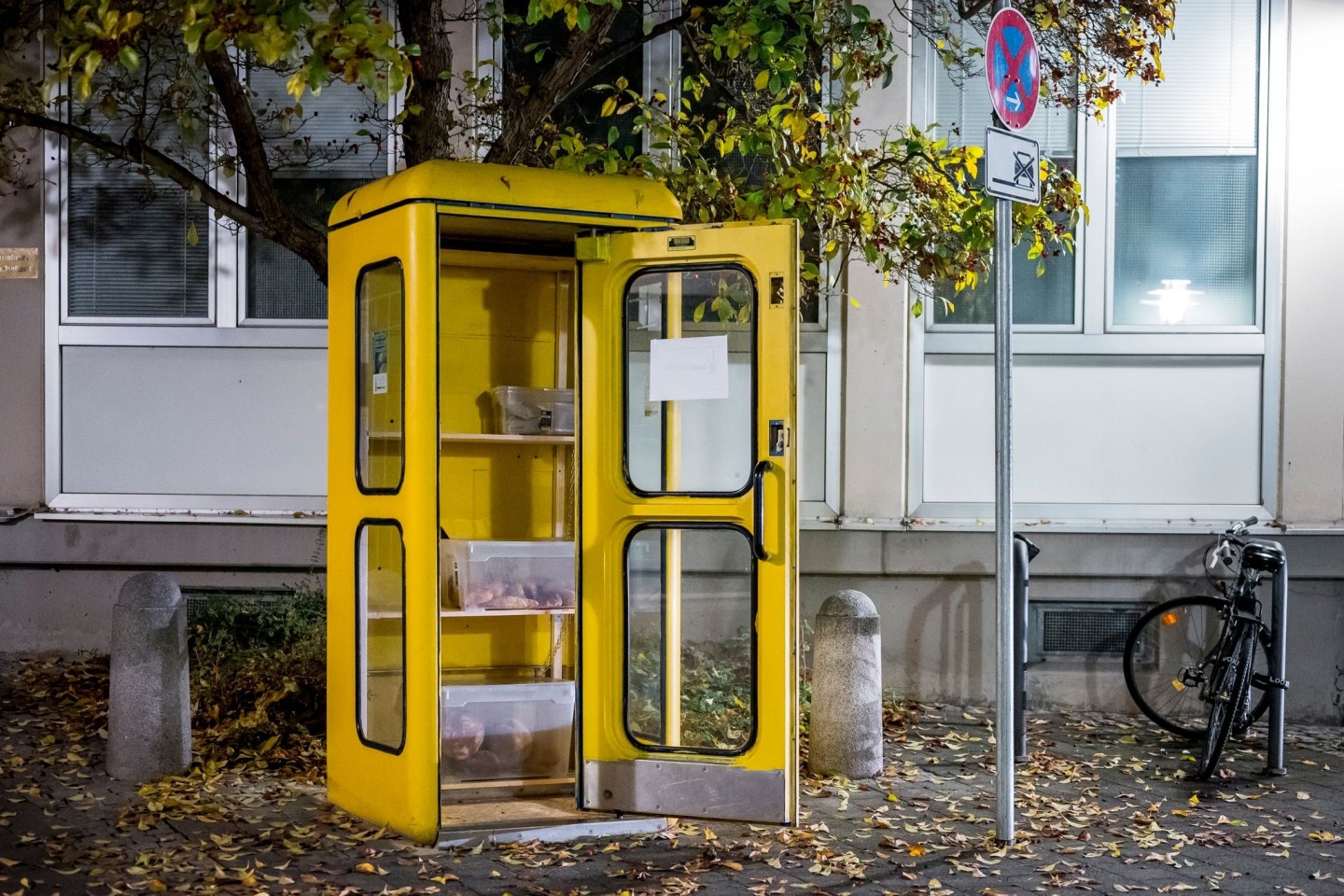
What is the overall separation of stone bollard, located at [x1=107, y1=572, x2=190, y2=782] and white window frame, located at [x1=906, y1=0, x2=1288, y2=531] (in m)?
4.43

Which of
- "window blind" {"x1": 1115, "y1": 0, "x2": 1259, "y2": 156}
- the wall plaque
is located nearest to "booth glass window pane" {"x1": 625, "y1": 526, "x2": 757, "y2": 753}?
"window blind" {"x1": 1115, "y1": 0, "x2": 1259, "y2": 156}

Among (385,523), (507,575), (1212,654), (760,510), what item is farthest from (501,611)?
(1212,654)

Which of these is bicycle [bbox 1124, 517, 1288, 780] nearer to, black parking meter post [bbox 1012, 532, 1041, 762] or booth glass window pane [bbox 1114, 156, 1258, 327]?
black parking meter post [bbox 1012, 532, 1041, 762]

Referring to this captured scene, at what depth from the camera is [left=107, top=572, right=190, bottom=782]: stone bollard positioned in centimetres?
601

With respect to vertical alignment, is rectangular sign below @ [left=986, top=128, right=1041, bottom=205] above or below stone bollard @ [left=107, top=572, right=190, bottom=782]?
above

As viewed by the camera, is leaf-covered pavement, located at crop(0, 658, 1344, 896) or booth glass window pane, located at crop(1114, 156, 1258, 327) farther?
booth glass window pane, located at crop(1114, 156, 1258, 327)

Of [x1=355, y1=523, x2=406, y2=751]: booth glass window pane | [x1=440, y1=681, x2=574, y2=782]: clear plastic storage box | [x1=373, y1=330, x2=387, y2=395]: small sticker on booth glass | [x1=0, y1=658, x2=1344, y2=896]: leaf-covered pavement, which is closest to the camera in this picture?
[x1=0, y1=658, x2=1344, y2=896]: leaf-covered pavement

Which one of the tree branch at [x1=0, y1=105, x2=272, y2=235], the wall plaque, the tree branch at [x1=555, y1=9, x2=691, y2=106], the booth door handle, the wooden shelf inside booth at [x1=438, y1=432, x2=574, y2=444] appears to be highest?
the tree branch at [x1=555, y1=9, x2=691, y2=106]

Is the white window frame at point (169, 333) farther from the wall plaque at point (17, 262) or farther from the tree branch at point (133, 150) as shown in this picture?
the tree branch at point (133, 150)

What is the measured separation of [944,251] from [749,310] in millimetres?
2245

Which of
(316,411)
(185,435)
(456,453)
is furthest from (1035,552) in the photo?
(185,435)

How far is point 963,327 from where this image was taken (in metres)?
8.31

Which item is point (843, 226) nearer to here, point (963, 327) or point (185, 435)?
point (963, 327)

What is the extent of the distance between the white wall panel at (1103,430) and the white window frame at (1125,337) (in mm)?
59
